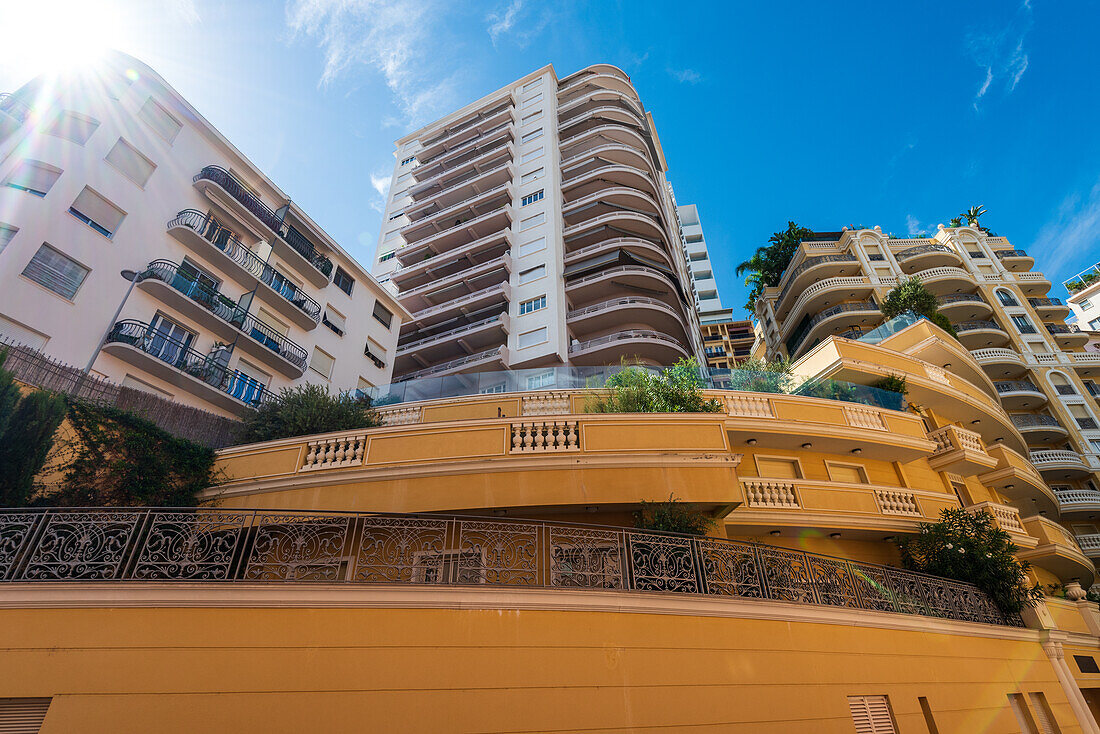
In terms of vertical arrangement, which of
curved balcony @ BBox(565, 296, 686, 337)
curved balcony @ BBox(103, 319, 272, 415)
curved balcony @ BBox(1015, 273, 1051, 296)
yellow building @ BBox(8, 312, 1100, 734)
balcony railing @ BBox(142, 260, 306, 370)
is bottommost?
yellow building @ BBox(8, 312, 1100, 734)

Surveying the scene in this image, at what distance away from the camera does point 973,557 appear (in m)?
12.4

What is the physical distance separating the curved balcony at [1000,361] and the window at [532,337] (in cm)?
3287

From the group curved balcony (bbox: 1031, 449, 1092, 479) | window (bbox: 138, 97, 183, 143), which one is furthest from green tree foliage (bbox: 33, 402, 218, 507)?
curved balcony (bbox: 1031, 449, 1092, 479)

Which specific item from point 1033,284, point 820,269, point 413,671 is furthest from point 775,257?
point 413,671

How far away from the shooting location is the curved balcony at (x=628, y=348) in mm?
30797

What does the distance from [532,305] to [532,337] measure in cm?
252

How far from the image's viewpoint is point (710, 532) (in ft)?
35.8

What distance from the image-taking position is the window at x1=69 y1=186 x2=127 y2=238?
17516 millimetres

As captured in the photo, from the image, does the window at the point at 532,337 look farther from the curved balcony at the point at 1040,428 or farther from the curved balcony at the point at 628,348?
Result: the curved balcony at the point at 1040,428

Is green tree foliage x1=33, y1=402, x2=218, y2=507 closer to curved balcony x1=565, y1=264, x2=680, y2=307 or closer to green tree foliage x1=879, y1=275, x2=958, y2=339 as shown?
curved balcony x1=565, y1=264, x2=680, y2=307

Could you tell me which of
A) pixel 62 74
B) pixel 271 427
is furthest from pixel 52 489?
pixel 62 74

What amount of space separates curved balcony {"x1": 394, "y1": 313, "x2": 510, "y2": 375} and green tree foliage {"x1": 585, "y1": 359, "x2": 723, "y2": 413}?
19.1 metres

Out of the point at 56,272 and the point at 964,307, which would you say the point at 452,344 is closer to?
the point at 56,272

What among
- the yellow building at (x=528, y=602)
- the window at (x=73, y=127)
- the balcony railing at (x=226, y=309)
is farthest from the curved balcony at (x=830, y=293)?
the window at (x=73, y=127)
